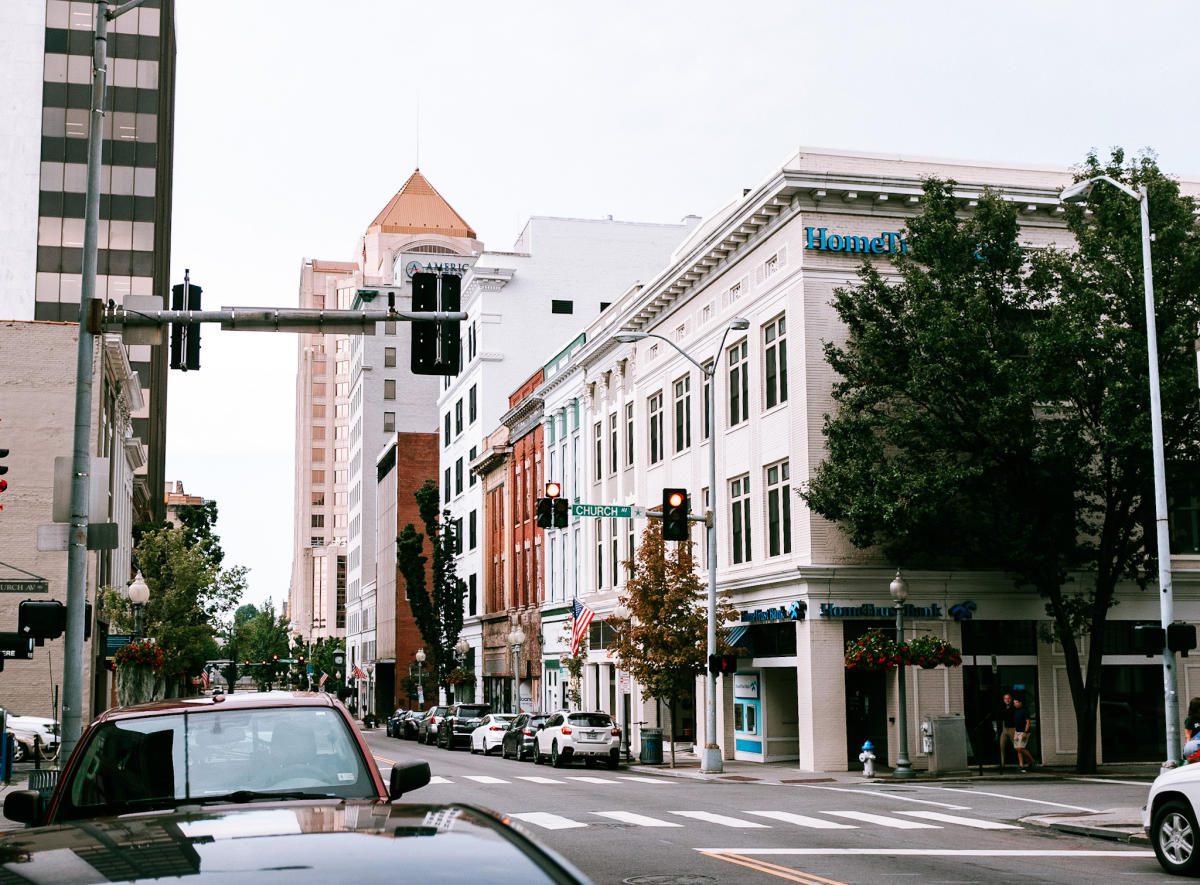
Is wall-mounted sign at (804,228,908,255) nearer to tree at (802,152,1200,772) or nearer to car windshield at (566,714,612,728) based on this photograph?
tree at (802,152,1200,772)

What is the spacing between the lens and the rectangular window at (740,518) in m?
41.5

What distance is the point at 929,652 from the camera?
32.7 meters

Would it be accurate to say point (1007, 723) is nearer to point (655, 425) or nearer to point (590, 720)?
point (590, 720)

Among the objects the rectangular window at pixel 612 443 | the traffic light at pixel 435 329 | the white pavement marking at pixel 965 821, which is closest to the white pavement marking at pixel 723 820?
the white pavement marking at pixel 965 821

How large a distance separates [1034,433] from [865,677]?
26.6ft

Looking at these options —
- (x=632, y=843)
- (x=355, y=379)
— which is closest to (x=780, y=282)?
(x=632, y=843)

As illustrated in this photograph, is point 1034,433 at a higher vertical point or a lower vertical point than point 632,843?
higher

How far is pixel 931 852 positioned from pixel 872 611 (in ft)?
63.6

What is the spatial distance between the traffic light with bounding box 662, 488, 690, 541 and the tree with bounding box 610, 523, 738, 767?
8285 millimetres

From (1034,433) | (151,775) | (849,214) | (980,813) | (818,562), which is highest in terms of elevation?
(849,214)

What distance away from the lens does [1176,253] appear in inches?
1265

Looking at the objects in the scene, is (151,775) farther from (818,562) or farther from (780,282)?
(780,282)

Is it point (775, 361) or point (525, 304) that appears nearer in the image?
point (775, 361)

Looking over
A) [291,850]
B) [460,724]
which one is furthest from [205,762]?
[460,724]
